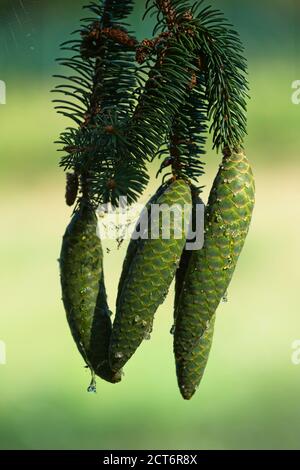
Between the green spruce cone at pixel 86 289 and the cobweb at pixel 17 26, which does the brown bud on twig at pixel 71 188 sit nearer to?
the green spruce cone at pixel 86 289

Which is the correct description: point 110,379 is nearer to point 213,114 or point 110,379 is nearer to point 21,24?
point 213,114

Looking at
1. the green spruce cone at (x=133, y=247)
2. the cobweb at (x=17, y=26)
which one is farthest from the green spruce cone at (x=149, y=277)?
the cobweb at (x=17, y=26)

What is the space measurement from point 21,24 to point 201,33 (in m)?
0.20

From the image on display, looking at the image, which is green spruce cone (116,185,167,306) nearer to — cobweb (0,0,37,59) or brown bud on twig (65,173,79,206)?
brown bud on twig (65,173,79,206)

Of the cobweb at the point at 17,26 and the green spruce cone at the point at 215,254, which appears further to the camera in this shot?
the cobweb at the point at 17,26

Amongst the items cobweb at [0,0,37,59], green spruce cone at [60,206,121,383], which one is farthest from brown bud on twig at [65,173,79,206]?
cobweb at [0,0,37,59]

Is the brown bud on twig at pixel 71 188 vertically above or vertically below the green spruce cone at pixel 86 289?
above

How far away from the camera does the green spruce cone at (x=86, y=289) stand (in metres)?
0.43

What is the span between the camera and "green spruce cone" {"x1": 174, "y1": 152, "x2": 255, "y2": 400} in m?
0.41

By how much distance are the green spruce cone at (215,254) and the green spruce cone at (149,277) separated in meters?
0.02

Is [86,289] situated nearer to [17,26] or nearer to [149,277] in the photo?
[149,277]

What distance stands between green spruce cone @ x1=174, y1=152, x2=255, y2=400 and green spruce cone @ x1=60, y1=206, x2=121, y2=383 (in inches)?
1.8

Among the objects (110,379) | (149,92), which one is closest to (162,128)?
(149,92)

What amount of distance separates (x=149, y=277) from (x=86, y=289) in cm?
5
